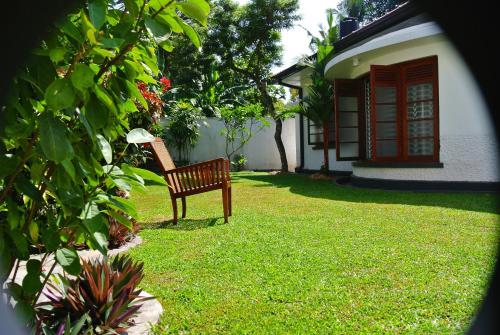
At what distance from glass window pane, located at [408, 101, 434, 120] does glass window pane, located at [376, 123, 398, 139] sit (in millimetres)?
502

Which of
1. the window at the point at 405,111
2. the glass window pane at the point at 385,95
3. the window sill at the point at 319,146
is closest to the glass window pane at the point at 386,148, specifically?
the window at the point at 405,111

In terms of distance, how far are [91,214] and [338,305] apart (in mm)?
1923

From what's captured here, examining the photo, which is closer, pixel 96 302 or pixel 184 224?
pixel 96 302

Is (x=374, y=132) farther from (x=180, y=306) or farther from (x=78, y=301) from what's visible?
(x=78, y=301)

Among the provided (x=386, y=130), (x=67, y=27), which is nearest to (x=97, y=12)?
(x=67, y=27)

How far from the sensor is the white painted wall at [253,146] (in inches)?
722

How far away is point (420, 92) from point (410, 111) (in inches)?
17.2

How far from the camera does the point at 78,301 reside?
248cm

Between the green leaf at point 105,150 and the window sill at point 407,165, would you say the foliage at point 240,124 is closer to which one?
the window sill at point 407,165

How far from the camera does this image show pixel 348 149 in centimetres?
1212

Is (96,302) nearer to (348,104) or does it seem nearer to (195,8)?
(195,8)

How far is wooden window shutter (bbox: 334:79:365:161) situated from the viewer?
1152 cm

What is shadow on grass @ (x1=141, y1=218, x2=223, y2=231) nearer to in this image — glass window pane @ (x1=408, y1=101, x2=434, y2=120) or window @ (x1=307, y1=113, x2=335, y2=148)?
glass window pane @ (x1=408, y1=101, x2=434, y2=120)

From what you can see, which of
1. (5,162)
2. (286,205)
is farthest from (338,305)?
(286,205)
